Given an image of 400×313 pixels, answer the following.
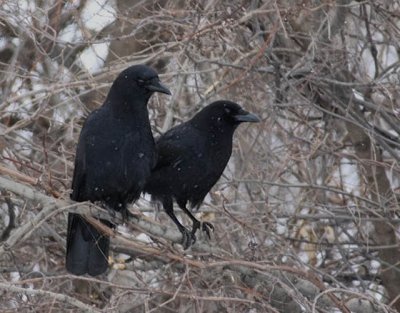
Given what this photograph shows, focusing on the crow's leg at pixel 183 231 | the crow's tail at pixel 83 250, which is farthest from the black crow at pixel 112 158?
the crow's leg at pixel 183 231

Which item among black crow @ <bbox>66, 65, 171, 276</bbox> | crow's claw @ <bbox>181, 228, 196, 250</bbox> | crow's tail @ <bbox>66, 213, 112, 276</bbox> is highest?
black crow @ <bbox>66, 65, 171, 276</bbox>

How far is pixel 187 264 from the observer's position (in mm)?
5297

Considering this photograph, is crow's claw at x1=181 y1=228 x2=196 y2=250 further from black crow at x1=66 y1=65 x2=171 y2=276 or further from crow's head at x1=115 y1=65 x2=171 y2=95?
crow's head at x1=115 y1=65 x2=171 y2=95

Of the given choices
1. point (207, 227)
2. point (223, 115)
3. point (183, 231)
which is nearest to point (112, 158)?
point (183, 231)

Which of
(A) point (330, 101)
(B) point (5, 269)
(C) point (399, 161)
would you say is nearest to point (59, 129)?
(B) point (5, 269)

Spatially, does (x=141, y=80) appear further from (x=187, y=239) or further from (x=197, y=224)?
(x=197, y=224)

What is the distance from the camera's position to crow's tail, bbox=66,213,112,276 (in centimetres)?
649

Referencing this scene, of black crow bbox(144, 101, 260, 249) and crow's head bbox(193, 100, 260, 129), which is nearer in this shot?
black crow bbox(144, 101, 260, 249)

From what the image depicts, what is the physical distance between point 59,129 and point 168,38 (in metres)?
1.42

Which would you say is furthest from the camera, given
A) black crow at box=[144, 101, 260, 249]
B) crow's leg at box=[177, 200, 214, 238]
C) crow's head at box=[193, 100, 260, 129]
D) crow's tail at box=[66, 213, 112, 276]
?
crow's leg at box=[177, 200, 214, 238]

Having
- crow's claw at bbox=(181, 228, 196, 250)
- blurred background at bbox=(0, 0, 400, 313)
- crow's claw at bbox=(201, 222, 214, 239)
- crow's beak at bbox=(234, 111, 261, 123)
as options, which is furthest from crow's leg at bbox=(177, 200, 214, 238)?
crow's beak at bbox=(234, 111, 261, 123)

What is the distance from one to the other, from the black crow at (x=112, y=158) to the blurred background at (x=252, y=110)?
35 cm

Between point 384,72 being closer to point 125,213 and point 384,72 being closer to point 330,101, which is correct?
point 330,101

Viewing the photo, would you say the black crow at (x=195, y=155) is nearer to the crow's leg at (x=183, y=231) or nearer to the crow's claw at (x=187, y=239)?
the crow's leg at (x=183, y=231)
